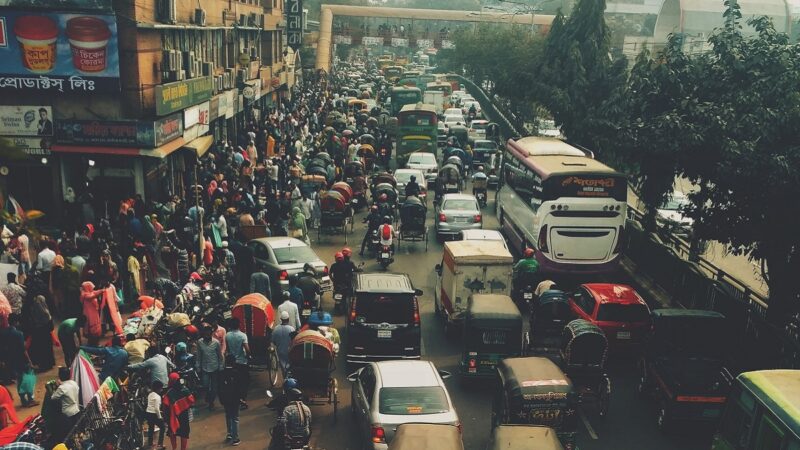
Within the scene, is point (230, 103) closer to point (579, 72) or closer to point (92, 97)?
point (92, 97)

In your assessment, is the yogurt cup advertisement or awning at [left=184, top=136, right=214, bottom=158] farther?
awning at [left=184, top=136, right=214, bottom=158]

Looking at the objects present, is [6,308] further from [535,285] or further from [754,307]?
[754,307]

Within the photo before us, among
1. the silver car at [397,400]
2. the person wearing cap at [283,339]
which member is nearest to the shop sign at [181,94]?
the person wearing cap at [283,339]

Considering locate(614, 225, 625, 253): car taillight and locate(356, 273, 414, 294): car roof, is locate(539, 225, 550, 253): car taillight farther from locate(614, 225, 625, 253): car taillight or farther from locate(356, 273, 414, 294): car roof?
locate(356, 273, 414, 294): car roof

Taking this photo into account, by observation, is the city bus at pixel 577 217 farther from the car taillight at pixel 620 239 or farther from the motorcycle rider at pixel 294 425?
the motorcycle rider at pixel 294 425

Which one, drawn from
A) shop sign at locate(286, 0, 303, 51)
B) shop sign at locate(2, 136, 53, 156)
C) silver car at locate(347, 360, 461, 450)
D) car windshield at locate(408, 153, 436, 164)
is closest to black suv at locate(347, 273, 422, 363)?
silver car at locate(347, 360, 461, 450)

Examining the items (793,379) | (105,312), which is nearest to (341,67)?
(105,312)

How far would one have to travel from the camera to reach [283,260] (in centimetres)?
1992

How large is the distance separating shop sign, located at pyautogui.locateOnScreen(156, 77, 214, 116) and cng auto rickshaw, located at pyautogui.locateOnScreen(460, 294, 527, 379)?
1404 cm

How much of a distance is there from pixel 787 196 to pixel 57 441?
13221mm

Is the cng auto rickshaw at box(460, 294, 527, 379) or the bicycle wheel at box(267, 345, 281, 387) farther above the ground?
the cng auto rickshaw at box(460, 294, 527, 379)

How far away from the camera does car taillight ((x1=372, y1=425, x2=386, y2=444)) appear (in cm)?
1135

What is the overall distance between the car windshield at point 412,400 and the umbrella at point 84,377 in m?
4.48

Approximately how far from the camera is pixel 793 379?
975cm
